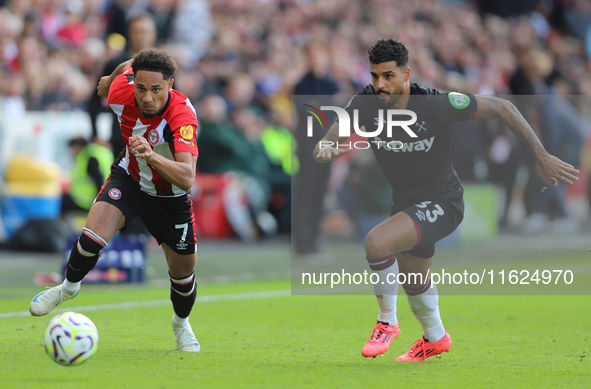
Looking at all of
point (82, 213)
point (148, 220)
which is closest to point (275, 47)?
point (82, 213)

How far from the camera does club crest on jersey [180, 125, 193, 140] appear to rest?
5.95 m

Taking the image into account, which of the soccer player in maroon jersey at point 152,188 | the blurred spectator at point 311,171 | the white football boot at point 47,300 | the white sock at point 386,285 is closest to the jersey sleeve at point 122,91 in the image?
the soccer player in maroon jersey at point 152,188

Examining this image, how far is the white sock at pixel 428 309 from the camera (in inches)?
247

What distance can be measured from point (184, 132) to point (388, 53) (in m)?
1.50

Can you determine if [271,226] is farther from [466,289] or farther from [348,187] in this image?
[466,289]

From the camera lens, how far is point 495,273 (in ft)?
39.9

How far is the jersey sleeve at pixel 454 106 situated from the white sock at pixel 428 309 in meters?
1.17

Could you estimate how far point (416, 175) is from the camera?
6430 mm

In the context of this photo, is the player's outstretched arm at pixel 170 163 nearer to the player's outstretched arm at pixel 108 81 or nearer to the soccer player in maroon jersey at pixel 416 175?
the soccer player in maroon jersey at pixel 416 175

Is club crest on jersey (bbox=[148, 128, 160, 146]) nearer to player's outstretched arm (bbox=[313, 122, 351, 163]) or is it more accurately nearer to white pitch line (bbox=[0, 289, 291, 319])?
player's outstretched arm (bbox=[313, 122, 351, 163])

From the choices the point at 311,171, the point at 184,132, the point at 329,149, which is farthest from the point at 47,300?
the point at 311,171

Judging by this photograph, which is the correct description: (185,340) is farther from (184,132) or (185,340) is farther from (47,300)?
(184,132)

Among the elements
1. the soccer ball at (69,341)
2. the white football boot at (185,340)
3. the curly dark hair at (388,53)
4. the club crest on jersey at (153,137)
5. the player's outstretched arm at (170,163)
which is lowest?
the white football boot at (185,340)

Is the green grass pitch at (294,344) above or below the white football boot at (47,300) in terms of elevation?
below
